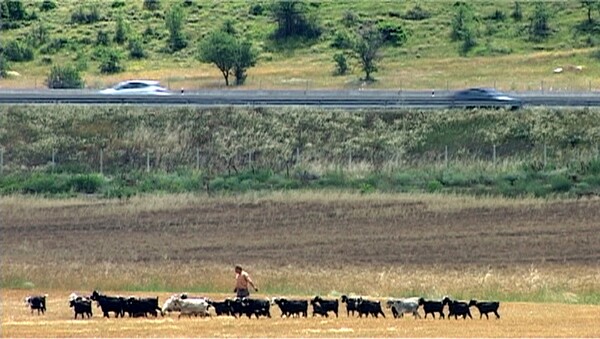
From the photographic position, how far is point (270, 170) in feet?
207

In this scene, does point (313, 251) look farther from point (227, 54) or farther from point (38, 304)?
point (227, 54)

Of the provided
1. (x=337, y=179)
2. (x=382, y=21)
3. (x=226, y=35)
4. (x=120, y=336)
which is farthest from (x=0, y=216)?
(x=382, y=21)

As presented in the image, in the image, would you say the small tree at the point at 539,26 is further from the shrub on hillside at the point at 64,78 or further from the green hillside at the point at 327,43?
the shrub on hillside at the point at 64,78

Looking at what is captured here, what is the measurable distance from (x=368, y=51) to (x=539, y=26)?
12098 mm

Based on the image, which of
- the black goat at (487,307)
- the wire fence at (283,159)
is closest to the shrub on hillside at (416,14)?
the wire fence at (283,159)

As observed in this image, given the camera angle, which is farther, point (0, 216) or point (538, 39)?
point (538, 39)

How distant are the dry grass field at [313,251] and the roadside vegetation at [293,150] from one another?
2330 mm

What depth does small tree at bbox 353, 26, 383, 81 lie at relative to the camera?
3543 inches

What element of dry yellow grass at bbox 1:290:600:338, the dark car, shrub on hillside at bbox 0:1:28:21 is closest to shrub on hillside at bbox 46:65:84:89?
shrub on hillside at bbox 0:1:28:21

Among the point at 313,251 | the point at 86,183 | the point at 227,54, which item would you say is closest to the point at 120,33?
the point at 227,54

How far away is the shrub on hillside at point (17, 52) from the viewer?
9412 cm

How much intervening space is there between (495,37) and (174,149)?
3381 centimetres

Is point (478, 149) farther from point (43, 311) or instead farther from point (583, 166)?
point (43, 311)

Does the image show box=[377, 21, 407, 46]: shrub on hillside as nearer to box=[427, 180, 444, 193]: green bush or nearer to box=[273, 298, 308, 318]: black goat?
box=[427, 180, 444, 193]: green bush
